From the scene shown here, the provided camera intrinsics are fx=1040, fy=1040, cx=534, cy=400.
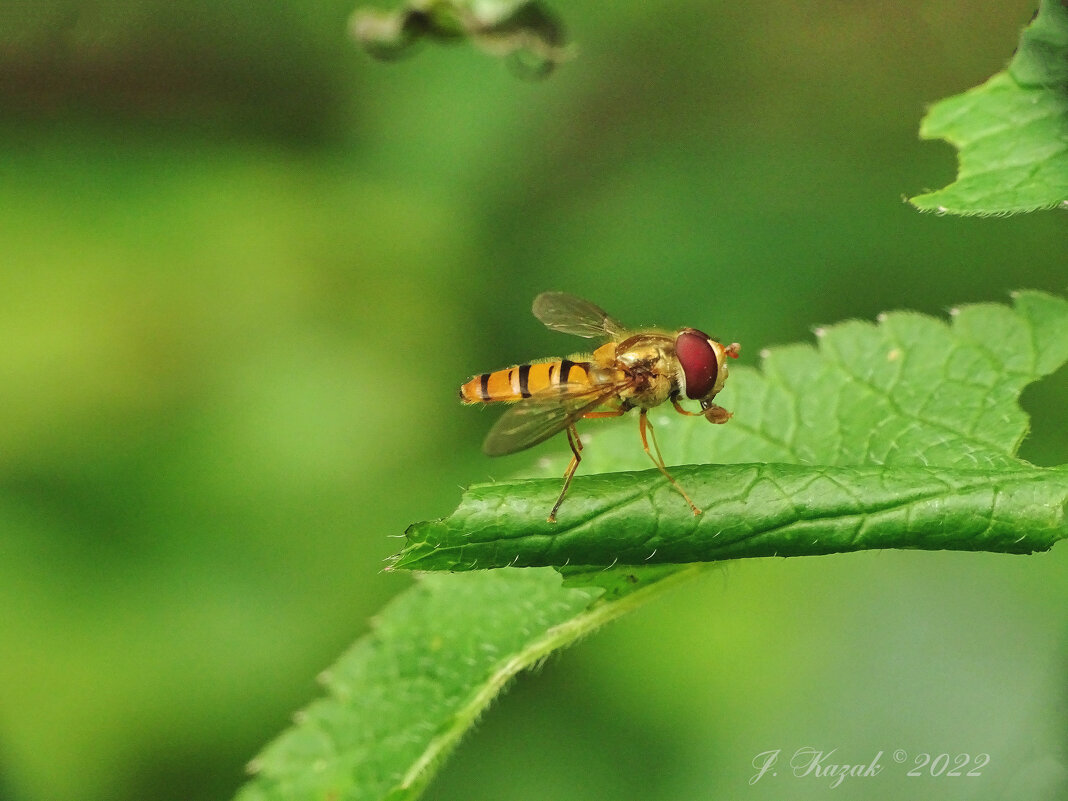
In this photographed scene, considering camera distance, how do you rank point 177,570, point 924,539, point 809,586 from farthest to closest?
point 177,570 → point 809,586 → point 924,539

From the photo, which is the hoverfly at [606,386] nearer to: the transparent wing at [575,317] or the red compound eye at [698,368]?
the red compound eye at [698,368]

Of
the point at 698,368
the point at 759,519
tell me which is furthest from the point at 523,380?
the point at 759,519

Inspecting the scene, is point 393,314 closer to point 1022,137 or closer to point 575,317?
point 575,317

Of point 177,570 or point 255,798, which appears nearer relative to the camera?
point 255,798

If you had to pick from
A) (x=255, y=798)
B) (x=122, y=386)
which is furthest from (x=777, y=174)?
(x=255, y=798)

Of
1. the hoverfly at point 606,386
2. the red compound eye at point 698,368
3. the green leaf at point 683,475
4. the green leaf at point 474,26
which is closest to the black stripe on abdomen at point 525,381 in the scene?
the hoverfly at point 606,386

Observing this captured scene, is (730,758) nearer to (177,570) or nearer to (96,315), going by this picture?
(177,570)
